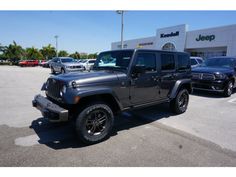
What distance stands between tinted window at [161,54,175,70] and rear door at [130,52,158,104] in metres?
0.34

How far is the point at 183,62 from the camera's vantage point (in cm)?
580

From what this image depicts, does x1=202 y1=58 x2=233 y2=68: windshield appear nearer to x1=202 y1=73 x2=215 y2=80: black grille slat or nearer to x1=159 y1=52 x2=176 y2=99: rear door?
x1=202 y1=73 x2=215 y2=80: black grille slat

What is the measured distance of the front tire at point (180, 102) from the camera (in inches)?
218

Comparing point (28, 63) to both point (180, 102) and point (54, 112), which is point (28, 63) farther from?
point (54, 112)

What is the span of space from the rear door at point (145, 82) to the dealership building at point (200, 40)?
26.6 meters

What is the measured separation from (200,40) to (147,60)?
95.6 ft

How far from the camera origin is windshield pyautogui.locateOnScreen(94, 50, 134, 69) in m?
4.26

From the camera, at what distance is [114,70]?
4305 mm

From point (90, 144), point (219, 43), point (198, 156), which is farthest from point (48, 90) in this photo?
point (219, 43)

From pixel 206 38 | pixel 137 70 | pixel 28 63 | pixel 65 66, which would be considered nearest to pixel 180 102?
pixel 137 70

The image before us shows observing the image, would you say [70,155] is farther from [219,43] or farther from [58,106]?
[219,43]

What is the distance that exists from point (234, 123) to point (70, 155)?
4380 mm

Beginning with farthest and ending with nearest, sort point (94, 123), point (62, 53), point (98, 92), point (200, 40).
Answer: point (62, 53) < point (200, 40) < point (94, 123) < point (98, 92)

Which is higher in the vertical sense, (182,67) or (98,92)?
(182,67)
